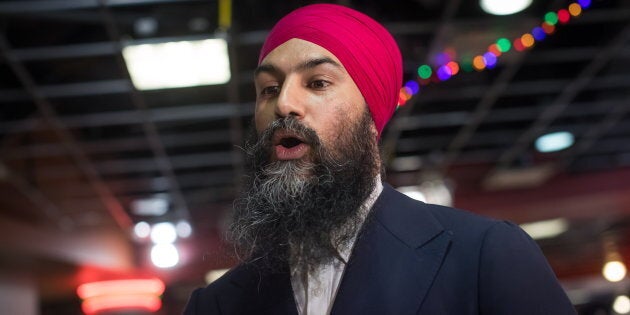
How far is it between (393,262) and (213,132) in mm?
Result: 7599

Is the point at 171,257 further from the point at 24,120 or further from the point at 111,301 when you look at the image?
the point at 24,120

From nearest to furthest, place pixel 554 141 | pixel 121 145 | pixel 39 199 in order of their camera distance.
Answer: pixel 121 145
pixel 554 141
pixel 39 199

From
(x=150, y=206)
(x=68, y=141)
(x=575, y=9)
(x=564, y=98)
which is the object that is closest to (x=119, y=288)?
(x=150, y=206)

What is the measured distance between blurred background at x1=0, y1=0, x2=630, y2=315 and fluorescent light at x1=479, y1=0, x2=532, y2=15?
0.05ft

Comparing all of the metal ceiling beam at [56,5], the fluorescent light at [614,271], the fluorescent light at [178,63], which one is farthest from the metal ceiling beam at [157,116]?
the fluorescent light at [614,271]

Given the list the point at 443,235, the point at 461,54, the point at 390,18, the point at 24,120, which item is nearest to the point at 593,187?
the point at 461,54

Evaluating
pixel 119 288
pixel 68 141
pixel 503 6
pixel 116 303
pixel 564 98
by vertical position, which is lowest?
pixel 116 303

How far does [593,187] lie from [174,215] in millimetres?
5449

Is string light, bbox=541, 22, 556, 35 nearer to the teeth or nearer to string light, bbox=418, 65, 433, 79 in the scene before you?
string light, bbox=418, 65, 433, 79

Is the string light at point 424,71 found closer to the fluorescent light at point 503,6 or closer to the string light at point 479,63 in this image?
the string light at point 479,63

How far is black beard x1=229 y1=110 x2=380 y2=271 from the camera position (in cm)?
133

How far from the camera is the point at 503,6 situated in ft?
21.1

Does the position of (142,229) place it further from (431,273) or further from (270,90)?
(431,273)

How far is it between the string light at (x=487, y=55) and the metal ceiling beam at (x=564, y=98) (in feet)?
2.35
